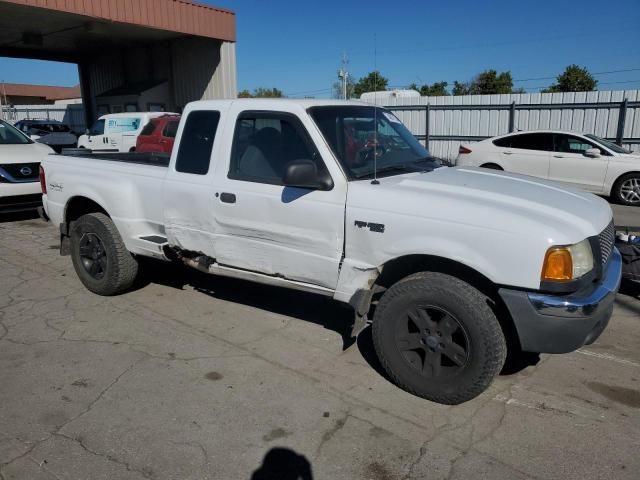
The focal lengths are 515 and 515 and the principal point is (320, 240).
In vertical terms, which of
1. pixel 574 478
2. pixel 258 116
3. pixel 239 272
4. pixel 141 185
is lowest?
pixel 574 478

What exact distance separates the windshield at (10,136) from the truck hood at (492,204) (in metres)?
8.36

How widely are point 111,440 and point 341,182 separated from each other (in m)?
2.10

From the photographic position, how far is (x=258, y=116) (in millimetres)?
3980

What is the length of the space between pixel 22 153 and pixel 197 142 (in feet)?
19.7

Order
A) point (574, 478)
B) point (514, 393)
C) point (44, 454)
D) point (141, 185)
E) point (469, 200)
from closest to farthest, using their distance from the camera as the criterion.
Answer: point (574, 478) → point (44, 454) → point (469, 200) → point (514, 393) → point (141, 185)

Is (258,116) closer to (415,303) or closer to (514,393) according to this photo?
(415,303)

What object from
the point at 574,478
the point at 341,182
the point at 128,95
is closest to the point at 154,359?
the point at 341,182

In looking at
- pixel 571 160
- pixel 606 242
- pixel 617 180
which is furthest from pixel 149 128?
pixel 606 242

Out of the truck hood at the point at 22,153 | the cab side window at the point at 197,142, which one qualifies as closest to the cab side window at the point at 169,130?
the truck hood at the point at 22,153

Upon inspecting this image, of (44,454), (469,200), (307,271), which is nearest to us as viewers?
(44,454)

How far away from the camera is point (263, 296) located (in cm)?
525

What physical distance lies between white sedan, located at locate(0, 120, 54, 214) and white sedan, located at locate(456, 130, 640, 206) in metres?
9.15

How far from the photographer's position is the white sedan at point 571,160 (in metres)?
10.6

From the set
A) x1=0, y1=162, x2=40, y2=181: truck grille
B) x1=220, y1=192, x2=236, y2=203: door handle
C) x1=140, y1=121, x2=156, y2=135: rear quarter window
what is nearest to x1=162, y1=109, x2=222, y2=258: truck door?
x1=220, y1=192, x2=236, y2=203: door handle
